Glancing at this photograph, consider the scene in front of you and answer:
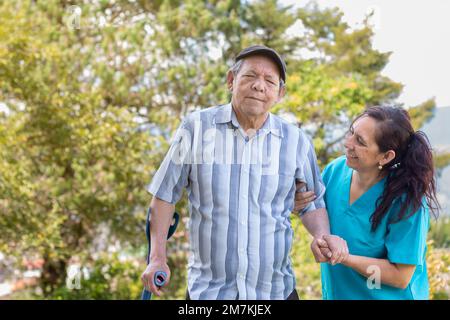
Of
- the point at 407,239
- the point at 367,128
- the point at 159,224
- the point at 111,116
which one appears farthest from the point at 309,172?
the point at 111,116

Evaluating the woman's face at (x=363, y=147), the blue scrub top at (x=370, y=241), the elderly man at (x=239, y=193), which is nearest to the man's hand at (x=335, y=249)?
the elderly man at (x=239, y=193)

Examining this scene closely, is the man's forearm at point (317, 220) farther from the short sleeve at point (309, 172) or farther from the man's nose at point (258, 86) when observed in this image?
the man's nose at point (258, 86)

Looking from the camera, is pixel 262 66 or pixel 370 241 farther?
pixel 370 241

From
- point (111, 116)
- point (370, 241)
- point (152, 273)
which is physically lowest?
point (152, 273)

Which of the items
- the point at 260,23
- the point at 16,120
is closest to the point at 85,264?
the point at 16,120

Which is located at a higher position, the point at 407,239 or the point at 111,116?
the point at 111,116

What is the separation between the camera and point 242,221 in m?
1.63

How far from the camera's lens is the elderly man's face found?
1644 millimetres

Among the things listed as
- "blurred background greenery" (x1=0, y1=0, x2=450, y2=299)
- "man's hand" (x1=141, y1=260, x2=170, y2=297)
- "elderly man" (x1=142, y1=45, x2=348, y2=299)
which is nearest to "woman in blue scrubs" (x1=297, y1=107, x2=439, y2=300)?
"elderly man" (x1=142, y1=45, x2=348, y2=299)

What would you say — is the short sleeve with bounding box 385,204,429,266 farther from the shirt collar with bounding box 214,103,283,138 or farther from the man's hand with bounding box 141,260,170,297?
the man's hand with bounding box 141,260,170,297

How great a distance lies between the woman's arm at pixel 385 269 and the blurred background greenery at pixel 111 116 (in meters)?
3.61

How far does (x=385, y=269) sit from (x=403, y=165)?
0.28 metres

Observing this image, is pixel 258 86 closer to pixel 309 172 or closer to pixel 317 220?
pixel 309 172

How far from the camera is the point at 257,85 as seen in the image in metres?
1.63
